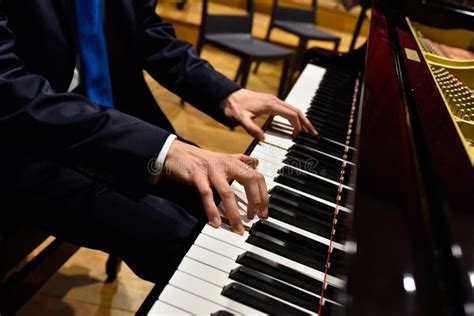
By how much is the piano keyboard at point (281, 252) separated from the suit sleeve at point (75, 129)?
0.19 m

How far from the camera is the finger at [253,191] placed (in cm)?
85

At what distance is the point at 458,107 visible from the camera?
1.21 m

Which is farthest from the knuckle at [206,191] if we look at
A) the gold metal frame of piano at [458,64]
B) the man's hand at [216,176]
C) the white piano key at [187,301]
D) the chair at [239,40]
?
the chair at [239,40]

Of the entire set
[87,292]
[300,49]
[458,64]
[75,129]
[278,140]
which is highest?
[458,64]

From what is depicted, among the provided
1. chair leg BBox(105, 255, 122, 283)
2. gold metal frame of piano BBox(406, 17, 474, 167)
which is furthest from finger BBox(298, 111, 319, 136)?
chair leg BBox(105, 255, 122, 283)

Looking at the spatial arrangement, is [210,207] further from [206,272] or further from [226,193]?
[206,272]

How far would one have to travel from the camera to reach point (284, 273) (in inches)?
28.9

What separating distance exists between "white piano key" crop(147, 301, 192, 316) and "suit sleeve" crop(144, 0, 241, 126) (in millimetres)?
828

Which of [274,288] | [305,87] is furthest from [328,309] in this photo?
[305,87]

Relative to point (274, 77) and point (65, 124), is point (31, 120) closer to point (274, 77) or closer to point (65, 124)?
point (65, 124)

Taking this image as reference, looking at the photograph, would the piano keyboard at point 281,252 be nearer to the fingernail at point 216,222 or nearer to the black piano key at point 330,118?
the fingernail at point 216,222

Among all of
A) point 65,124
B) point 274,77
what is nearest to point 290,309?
point 65,124

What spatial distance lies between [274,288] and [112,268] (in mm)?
1337

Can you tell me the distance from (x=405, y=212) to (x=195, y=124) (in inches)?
121
